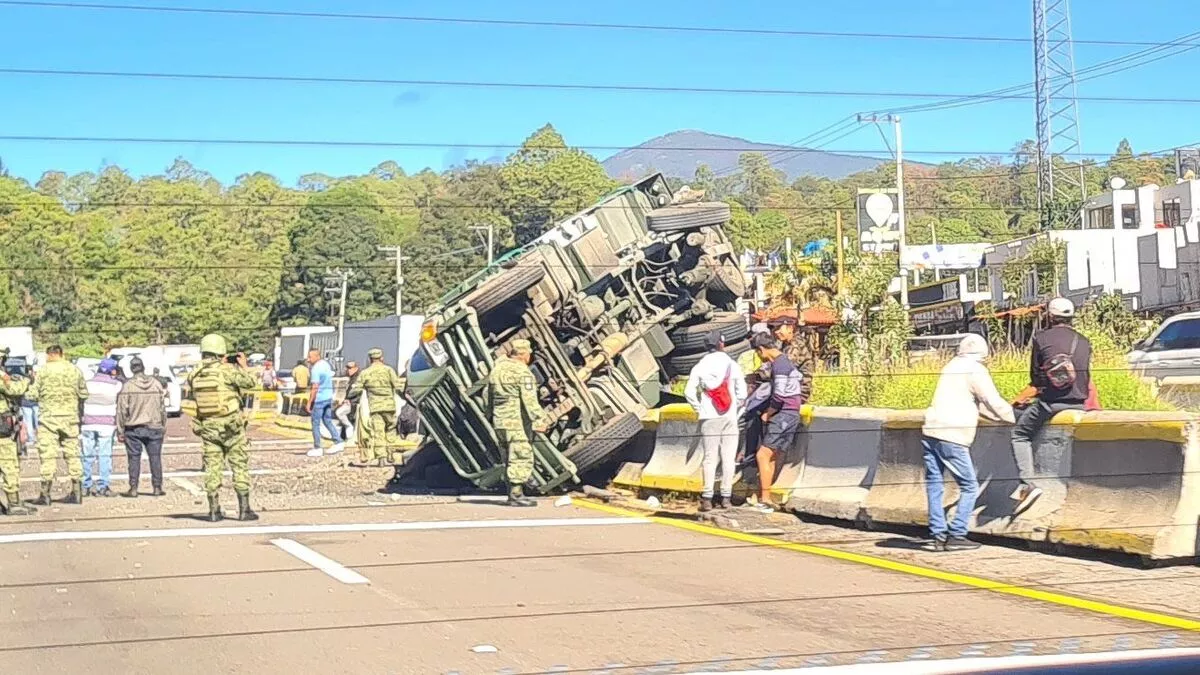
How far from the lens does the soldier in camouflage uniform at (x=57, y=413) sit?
13.8 m

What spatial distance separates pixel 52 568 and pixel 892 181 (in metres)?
39.9

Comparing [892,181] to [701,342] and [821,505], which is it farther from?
[821,505]

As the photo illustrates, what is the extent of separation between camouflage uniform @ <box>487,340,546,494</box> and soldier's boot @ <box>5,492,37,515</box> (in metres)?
4.78

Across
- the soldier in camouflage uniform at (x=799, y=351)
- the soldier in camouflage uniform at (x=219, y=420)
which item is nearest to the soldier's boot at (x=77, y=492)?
the soldier in camouflage uniform at (x=219, y=420)

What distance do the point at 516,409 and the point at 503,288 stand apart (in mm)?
1382

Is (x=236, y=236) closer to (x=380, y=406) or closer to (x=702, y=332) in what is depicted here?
(x=702, y=332)

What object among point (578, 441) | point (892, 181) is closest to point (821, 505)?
point (578, 441)

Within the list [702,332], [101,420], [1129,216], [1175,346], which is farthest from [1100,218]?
[101,420]

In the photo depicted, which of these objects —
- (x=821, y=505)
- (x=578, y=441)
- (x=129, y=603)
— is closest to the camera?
(x=129, y=603)

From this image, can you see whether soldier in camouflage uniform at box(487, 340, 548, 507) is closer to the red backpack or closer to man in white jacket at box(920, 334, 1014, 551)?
the red backpack

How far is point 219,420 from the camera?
1283 cm

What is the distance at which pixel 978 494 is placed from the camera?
10461 mm

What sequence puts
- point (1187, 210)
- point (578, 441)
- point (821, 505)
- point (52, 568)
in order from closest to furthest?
point (52, 568)
point (821, 505)
point (578, 441)
point (1187, 210)

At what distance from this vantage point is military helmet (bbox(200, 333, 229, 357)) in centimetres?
1282
